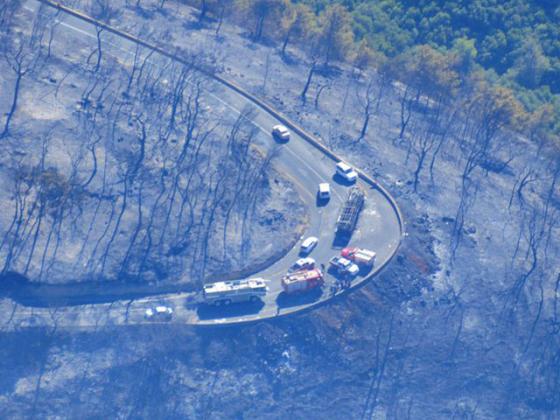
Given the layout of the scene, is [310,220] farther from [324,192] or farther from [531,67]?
[531,67]

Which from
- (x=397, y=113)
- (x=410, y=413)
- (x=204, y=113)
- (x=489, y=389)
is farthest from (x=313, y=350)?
(x=397, y=113)

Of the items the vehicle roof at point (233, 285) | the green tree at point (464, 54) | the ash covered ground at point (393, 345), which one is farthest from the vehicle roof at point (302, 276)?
the green tree at point (464, 54)

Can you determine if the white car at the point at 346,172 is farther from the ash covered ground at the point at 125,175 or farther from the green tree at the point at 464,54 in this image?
the green tree at the point at 464,54

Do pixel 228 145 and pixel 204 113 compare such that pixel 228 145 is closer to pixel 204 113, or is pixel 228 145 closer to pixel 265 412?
pixel 204 113

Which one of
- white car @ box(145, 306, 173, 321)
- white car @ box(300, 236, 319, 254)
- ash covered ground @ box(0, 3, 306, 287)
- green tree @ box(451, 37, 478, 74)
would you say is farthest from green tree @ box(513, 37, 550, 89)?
white car @ box(145, 306, 173, 321)

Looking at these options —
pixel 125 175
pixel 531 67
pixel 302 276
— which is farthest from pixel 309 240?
pixel 531 67

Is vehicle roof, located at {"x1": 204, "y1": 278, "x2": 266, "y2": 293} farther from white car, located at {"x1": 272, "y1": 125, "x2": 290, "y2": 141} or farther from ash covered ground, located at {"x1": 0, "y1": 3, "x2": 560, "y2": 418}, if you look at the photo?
white car, located at {"x1": 272, "y1": 125, "x2": 290, "y2": 141}
